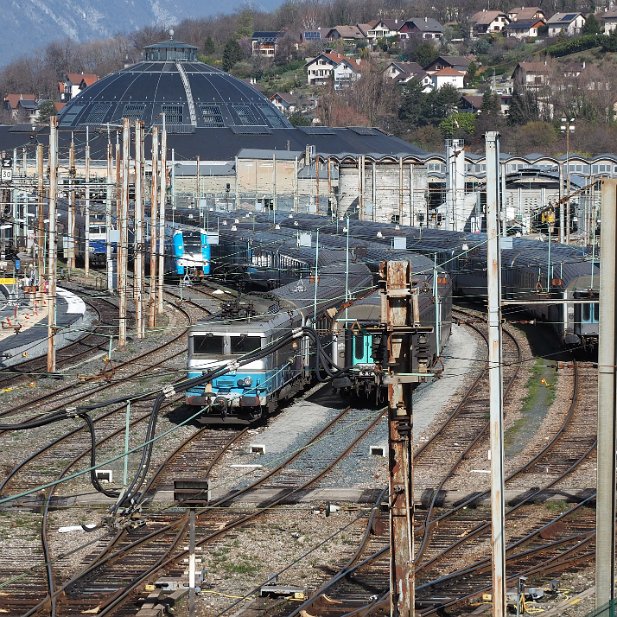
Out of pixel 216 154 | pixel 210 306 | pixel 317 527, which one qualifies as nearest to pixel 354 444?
pixel 317 527

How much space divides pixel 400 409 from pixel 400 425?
0.15m

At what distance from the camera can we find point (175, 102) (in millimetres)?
118312

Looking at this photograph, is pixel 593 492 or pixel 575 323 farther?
pixel 575 323

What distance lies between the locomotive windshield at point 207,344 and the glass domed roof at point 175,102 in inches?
3354

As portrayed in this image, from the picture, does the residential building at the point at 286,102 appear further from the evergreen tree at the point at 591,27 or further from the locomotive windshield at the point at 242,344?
the locomotive windshield at the point at 242,344

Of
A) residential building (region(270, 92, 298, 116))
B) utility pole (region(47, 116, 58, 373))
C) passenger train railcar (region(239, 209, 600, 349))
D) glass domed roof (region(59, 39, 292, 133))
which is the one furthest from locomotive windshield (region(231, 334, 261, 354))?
residential building (region(270, 92, 298, 116))

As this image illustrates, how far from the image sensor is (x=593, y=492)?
21719 millimetres

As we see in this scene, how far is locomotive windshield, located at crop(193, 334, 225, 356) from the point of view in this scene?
26.9 metres

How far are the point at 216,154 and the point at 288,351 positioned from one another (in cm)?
7605

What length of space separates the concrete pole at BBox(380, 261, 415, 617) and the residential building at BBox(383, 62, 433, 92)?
17677cm

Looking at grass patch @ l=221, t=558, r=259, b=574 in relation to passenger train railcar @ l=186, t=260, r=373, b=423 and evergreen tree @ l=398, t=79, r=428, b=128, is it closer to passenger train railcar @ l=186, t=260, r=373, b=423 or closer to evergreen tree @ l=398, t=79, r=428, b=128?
passenger train railcar @ l=186, t=260, r=373, b=423

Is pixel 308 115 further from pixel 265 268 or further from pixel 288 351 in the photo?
pixel 288 351

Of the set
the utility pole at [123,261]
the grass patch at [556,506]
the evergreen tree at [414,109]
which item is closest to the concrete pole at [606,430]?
the grass patch at [556,506]

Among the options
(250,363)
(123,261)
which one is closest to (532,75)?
(123,261)
